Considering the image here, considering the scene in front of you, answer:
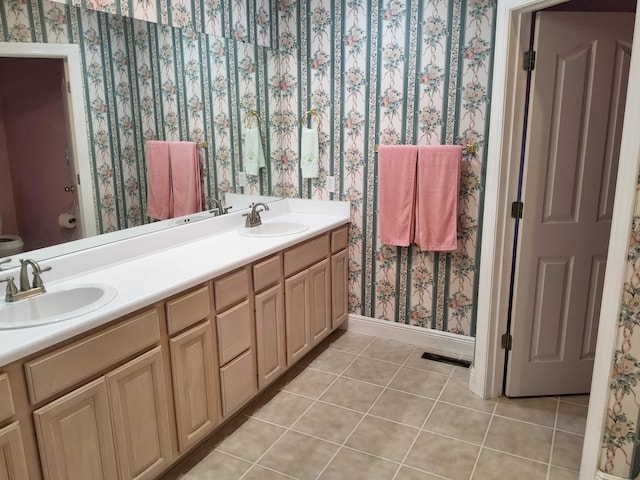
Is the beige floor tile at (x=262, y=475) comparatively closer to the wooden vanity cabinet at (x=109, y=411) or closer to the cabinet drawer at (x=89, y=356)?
the wooden vanity cabinet at (x=109, y=411)

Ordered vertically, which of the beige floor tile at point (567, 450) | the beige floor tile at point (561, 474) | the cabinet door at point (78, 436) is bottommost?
the beige floor tile at point (561, 474)

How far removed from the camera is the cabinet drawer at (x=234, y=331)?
7.75 feet

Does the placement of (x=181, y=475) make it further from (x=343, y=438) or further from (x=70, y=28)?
(x=70, y=28)

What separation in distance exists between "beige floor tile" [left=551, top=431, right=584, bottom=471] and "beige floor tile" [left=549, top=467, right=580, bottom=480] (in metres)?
0.03

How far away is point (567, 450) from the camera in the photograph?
7.74 feet

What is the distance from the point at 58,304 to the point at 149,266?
460 mm

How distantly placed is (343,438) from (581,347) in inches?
54.3

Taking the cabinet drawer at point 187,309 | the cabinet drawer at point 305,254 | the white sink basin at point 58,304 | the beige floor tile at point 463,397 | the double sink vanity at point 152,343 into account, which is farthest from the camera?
the cabinet drawer at point 305,254

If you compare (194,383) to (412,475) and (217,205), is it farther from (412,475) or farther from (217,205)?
(217,205)

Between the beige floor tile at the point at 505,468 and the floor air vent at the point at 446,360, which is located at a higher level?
the floor air vent at the point at 446,360

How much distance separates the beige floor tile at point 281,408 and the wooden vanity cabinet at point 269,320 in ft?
0.35

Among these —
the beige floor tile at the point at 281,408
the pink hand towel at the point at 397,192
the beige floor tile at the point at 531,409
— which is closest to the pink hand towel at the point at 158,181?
the beige floor tile at the point at 281,408

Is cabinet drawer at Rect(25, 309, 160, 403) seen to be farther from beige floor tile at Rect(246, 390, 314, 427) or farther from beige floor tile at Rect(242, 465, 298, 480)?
beige floor tile at Rect(246, 390, 314, 427)

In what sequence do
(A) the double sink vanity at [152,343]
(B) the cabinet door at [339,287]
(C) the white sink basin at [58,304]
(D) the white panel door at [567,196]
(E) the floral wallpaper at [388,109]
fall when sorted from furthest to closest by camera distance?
(B) the cabinet door at [339,287] < (E) the floral wallpaper at [388,109] < (D) the white panel door at [567,196] < (C) the white sink basin at [58,304] < (A) the double sink vanity at [152,343]
